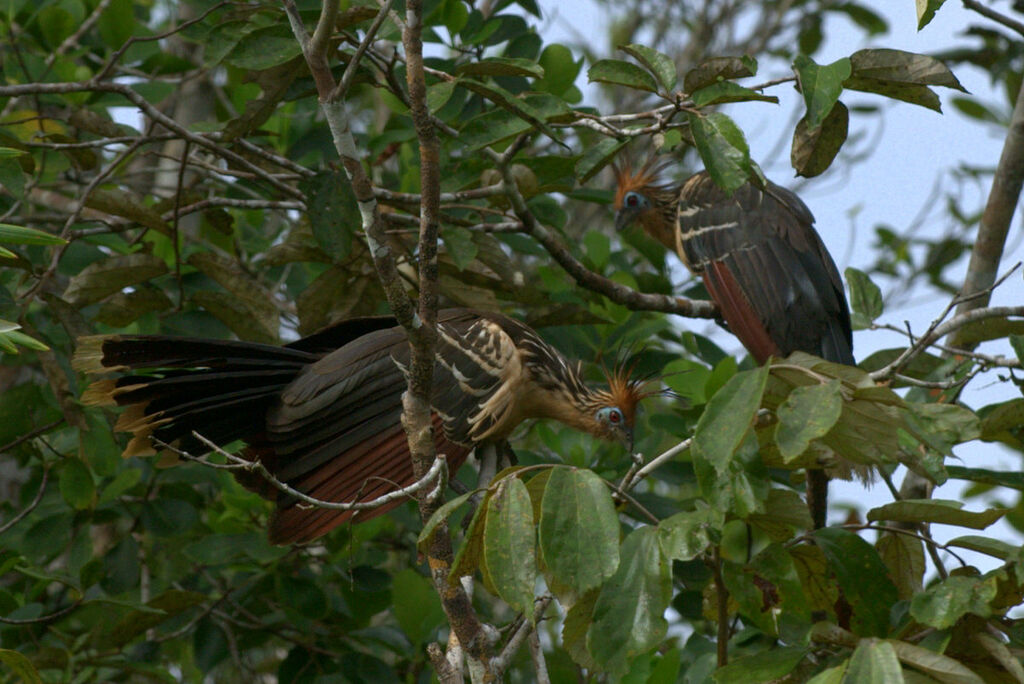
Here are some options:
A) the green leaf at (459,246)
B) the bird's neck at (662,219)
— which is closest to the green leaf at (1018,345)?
the green leaf at (459,246)

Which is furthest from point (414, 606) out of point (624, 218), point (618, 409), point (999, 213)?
point (624, 218)

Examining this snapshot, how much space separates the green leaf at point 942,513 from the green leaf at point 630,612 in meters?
0.61

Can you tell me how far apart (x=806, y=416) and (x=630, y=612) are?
1.79 ft

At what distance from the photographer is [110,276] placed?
3523 mm

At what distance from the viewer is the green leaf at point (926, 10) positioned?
209 centimetres

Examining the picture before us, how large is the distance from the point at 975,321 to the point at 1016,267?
0.41m

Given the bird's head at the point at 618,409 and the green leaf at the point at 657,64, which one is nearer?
the green leaf at the point at 657,64

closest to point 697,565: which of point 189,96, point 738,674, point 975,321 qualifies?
point 975,321

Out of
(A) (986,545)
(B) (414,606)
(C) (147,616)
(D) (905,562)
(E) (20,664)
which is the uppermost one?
(A) (986,545)

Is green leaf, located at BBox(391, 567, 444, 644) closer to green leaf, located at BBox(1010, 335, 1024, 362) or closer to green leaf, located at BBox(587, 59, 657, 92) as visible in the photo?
green leaf, located at BBox(587, 59, 657, 92)

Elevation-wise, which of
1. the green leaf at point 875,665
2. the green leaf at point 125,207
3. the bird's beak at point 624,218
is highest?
the green leaf at point 875,665

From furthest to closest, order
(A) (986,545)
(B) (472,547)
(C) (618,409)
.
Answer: (C) (618,409) < (A) (986,545) < (B) (472,547)

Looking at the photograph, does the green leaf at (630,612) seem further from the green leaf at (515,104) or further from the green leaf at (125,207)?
the green leaf at (125,207)

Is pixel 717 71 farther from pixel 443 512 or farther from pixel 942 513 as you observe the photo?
pixel 443 512
